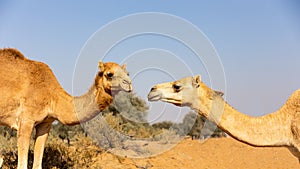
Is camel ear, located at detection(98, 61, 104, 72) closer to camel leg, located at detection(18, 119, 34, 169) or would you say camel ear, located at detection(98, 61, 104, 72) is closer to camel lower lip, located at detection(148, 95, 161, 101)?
camel leg, located at detection(18, 119, 34, 169)

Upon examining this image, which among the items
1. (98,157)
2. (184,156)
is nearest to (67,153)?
(98,157)

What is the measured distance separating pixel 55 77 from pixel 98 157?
290 cm

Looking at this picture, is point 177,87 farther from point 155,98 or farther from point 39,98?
point 39,98

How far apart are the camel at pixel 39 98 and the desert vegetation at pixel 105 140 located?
1.44 meters

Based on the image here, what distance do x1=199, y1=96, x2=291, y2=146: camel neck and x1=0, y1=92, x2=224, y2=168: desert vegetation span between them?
605mm

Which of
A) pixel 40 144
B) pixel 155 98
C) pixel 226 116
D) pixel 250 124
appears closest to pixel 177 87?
pixel 155 98

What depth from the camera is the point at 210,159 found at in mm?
13258

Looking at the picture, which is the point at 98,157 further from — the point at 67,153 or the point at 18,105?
the point at 18,105

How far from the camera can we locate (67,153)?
33.2ft

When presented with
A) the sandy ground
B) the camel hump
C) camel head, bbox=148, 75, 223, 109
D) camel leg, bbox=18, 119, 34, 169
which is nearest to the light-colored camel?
camel head, bbox=148, 75, 223, 109

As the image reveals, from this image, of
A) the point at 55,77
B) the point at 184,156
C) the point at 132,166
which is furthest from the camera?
the point at 184,156

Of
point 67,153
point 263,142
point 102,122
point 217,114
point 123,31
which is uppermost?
point 123,31

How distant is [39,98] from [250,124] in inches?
157

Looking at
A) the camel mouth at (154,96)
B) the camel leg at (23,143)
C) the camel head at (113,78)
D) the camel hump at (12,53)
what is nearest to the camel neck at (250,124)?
the camel mouth at (154,96)
